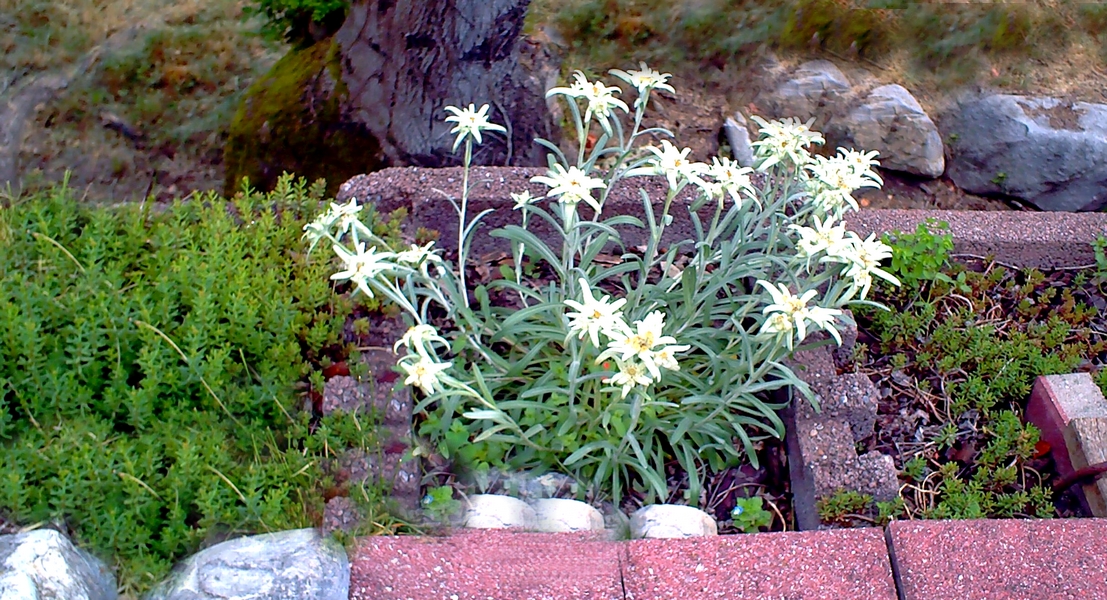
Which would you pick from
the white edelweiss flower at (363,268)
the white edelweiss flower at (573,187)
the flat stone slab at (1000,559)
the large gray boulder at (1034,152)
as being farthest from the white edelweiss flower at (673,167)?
the large gray boulder at (1034,152)

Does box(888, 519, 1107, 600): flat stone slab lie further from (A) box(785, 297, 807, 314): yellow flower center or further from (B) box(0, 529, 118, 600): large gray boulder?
(B) box(0, 529, 118, 600): large gray boulder

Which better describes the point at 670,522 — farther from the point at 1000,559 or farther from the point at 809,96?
the point at 809,96

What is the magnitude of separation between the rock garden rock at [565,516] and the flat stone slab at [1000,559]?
2.29ft

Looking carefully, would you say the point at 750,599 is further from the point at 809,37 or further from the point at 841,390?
the point at 809,37

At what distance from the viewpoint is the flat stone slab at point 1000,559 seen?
1949mm

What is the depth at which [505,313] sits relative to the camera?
106 inches

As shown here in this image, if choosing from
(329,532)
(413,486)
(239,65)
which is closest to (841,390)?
(413,486)

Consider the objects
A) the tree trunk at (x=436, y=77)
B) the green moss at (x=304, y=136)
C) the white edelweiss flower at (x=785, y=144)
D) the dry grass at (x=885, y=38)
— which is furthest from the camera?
the dry grass at (x=885, y=38)

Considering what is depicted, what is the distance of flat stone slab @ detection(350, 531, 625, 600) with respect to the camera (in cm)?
192

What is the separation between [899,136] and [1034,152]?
1.84 ft

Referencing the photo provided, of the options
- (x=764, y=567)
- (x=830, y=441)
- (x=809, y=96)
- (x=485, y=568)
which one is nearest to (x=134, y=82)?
(x=809, y=96)

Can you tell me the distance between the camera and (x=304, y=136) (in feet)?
12.5

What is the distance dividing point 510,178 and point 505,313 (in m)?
0.52

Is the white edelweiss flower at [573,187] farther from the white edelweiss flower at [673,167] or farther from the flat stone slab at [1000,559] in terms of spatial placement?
the flat stone slab at [1000,559]
